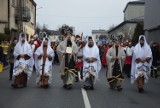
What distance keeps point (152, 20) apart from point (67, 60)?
2289 cm

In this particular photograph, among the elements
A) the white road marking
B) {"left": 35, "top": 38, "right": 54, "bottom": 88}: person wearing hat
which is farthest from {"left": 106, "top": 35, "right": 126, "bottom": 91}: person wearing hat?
{"left": 35, "top": 38, "right": 54, "bottom": 88}: person wearing hat

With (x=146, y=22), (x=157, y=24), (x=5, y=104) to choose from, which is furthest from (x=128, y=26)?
(x=5, y=104)

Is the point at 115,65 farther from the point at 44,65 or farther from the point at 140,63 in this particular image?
the point at 44,65

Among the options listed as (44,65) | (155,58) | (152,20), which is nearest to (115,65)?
(44,65)

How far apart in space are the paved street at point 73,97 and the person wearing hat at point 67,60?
38cm

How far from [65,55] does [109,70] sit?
1759 mm

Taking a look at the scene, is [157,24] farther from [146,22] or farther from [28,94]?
[28,94]

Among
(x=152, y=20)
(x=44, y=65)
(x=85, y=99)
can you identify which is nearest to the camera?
(x=85, y=99)

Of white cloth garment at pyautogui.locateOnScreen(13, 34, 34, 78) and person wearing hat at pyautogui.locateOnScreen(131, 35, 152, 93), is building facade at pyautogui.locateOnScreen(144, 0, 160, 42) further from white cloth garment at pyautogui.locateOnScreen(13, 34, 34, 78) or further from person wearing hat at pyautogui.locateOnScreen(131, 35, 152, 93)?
white cloth garment at pyautogui.locateOnScreen(13, 34, 34, 78)

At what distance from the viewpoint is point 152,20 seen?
37.5 m

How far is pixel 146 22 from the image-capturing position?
136ft

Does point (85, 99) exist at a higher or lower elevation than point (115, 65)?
lower

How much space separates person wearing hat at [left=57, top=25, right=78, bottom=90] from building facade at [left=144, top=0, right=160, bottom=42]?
18303mm

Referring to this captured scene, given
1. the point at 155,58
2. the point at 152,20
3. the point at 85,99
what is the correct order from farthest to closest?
the point at 152,20 → the point at 155,58 → the point at 85,99
